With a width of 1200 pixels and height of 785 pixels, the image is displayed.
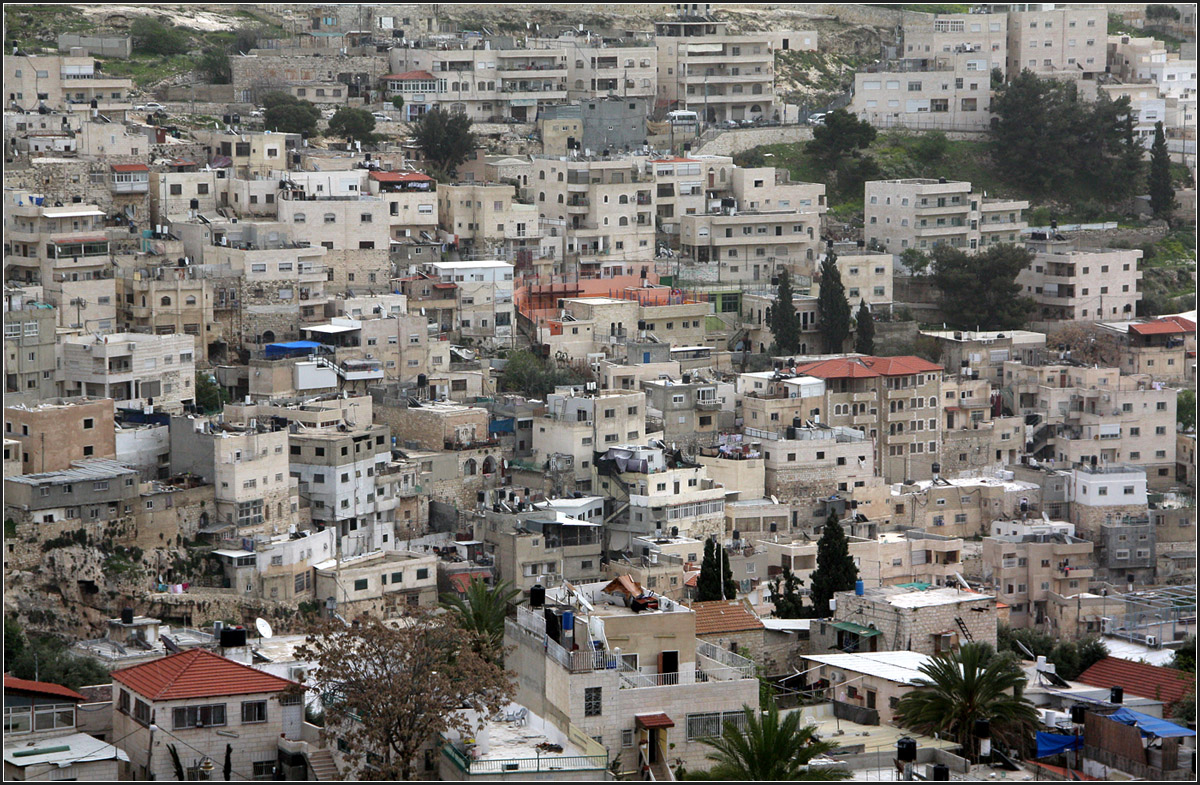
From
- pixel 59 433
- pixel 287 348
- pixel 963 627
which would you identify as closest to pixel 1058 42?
pixel 287 348

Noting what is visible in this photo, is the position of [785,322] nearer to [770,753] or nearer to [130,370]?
[130,370]

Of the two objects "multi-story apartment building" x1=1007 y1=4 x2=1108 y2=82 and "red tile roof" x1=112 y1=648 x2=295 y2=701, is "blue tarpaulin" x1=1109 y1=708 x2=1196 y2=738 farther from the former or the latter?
"multi-story apartment building" x1=1007 y1=4 x2=1108 y2=82

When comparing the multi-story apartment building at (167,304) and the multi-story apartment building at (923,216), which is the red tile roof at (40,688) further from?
the multi-story apartment building at (923,216)

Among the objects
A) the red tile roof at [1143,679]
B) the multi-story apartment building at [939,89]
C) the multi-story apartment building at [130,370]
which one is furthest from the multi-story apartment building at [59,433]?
the multi-story apartment building at [939,89]

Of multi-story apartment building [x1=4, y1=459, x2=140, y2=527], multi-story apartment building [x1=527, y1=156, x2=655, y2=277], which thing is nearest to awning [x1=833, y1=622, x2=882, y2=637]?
multi-story apartment building [x1=4, y1=459, x2=140, y2=527]

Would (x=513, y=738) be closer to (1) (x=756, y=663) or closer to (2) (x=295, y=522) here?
(1) (x=756, y=663)
